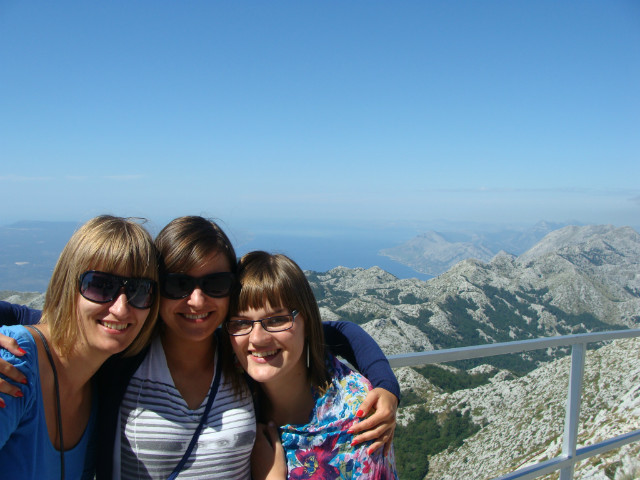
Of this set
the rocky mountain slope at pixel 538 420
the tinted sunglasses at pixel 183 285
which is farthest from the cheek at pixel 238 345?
the rocky mountain slope at pixel 538 420

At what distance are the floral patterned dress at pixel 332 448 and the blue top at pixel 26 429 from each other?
0.95m

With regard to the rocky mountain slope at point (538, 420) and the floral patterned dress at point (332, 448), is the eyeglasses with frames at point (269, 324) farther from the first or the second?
the rocky mountain slope at point (538, 420)

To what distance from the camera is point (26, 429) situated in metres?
1.43

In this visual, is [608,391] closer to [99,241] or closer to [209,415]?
[209,415]

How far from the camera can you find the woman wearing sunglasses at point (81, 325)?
1555 millimetres

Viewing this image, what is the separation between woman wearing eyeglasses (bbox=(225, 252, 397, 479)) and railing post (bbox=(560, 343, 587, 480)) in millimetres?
2336

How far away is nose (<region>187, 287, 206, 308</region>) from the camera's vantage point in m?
1.84

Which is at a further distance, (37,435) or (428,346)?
(428,346)

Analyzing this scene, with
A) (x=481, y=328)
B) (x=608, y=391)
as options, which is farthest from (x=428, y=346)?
(x=608, y=391)

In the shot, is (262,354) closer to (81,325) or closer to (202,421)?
(202,421)

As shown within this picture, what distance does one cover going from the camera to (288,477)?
1916 mm

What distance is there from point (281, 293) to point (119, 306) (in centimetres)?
68

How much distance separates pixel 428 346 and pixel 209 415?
41.6ft

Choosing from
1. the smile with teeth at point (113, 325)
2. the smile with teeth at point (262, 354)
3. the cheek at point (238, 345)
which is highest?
the smile with teeth at point (113, 325)
